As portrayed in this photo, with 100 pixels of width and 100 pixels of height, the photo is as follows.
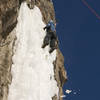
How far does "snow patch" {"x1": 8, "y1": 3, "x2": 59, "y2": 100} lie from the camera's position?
1384 cm

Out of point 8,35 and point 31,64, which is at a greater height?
point 8,35

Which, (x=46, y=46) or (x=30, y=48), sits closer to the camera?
(x=30, y=48)

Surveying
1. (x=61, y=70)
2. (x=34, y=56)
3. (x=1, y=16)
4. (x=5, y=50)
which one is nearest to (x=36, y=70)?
(x=34, y=56)

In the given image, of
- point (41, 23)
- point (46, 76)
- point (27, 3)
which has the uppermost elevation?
point (27, 3)

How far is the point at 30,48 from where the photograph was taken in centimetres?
1575

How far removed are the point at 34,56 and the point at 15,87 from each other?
8.57 ft

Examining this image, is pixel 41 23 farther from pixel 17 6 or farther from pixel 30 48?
pixel 30 48

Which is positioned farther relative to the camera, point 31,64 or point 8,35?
point 8,35

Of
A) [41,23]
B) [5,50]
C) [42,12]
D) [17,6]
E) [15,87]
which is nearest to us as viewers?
[15,87]

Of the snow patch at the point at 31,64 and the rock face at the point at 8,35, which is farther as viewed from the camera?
the snow patch at the point at 31,64

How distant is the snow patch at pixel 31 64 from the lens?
545 inches

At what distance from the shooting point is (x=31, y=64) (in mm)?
15125

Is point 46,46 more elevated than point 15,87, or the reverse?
point 46,46

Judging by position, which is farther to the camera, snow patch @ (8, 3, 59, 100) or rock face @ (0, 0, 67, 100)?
snow patch @ (8, 3, 59, 100)
